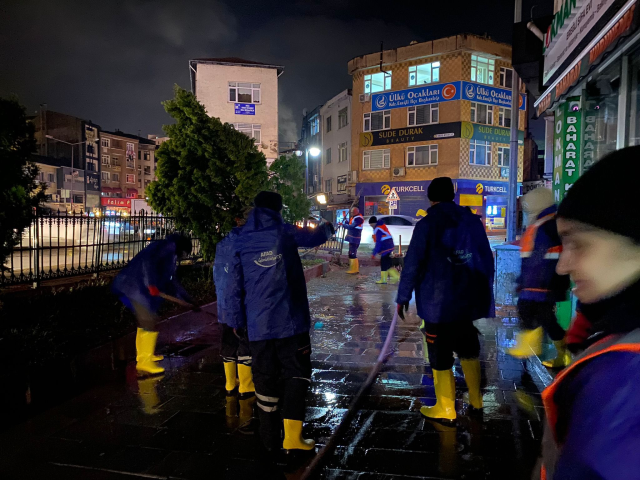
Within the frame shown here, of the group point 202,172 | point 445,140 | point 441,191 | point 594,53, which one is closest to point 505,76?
point 445,140

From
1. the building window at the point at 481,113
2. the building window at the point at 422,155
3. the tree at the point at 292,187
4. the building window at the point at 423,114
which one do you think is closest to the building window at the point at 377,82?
the building window at the point at 423,114

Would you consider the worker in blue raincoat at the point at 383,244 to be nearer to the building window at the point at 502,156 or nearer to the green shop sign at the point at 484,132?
the green shop sign at the point at 484,132

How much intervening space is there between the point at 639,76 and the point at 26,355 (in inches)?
311

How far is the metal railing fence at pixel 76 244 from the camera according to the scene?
6.92 meters

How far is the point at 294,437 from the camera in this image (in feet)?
10.7

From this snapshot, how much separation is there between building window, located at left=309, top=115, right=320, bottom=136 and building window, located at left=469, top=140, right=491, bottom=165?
56.6 feet

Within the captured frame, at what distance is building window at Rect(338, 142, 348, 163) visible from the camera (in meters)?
37.2

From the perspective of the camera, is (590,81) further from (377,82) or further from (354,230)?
(377,82)

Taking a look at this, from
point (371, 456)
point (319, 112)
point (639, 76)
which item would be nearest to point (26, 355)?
point (371, 456)

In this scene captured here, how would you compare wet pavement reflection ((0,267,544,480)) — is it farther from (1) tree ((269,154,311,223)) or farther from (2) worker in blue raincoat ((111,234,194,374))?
(1) tree ((269,154,311,223))

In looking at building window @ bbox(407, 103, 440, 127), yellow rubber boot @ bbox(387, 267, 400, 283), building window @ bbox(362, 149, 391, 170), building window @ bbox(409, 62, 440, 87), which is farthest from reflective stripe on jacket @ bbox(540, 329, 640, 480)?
building window @ bbox(409, 62, 440, 87)

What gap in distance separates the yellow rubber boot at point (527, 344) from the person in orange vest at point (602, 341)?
4.49 m

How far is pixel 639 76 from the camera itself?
5480mm

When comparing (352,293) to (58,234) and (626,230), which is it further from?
(626,230)
